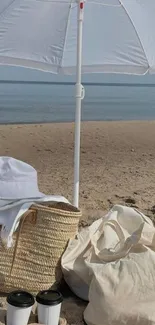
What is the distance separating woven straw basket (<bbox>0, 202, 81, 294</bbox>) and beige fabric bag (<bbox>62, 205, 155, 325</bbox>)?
0.36ft

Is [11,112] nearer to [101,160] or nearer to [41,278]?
[101,160]

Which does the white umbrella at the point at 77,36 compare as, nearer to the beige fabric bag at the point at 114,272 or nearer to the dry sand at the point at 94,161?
the beige fabric bag at the point at 114,272

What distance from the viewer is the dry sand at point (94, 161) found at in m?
6.47

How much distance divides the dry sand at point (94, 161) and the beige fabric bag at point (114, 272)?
0.25 m

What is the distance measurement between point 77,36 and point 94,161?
222 inches

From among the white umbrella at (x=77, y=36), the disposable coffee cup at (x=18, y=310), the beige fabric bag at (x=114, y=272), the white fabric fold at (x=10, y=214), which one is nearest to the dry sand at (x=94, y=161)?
the beige fabric bag at (x=114, y=272)

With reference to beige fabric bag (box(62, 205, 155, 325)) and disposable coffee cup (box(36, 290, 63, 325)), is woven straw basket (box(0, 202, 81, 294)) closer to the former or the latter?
beige fabric bag (box(62, 205, 155, 325))

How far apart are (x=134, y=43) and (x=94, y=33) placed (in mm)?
295

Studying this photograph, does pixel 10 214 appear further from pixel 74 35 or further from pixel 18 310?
pixel 74 35

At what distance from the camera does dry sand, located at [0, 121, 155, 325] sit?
6.47 metres

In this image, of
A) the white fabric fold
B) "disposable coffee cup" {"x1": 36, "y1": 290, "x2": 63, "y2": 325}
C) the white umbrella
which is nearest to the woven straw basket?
the white fabric fold

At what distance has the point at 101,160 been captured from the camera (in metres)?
9.86

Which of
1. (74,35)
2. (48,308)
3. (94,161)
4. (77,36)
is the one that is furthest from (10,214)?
(94,161)

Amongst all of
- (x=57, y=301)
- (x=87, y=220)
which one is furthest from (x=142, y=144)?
(x=57, y=301)
